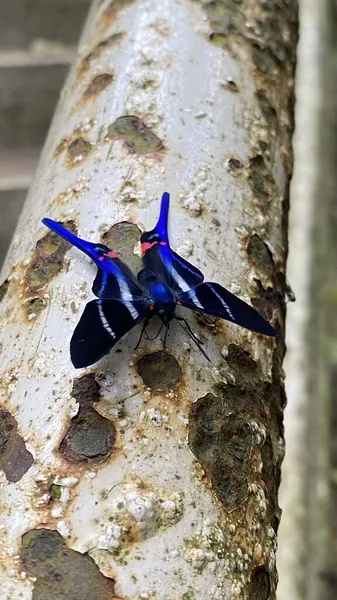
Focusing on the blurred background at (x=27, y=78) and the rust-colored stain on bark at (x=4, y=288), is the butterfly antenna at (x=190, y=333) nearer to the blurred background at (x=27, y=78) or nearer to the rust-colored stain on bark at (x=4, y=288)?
the rust-colored stain on bark at (x=4, y=288)

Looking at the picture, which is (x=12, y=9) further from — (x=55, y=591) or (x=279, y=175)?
(x=55, y=591)

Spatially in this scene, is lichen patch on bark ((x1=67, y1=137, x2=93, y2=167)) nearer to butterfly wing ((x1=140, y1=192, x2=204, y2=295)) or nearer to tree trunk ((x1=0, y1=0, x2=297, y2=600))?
tree trunk ((x1=0, y1=0, x2=297, y2=600))

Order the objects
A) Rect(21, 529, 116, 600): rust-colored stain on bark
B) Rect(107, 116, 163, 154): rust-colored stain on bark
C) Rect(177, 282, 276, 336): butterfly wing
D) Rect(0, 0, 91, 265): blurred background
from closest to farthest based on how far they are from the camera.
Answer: Rect(21, 529, 116, 600): rust-colored stain on bark < Rect(177, 282, 276, 336): butterfly wing < Rect(107, 116, 163, 154): rust-colored stain on bark < Rect(0, 0, 91, 265): blurred background

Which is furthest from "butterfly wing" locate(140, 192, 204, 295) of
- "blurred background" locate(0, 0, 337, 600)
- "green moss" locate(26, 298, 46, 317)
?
"blurred background" locate(0, 0, 337, 600)

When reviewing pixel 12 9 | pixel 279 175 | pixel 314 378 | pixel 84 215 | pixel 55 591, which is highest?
pixel 12 9

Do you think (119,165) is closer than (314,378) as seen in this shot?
Yes

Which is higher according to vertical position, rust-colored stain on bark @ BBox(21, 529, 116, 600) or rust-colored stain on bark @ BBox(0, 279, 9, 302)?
rust-colored stain on bark @ BBox(0, 279, 9, 302)

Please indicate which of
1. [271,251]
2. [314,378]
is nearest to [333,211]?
[314,378]

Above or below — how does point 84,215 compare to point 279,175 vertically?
below
